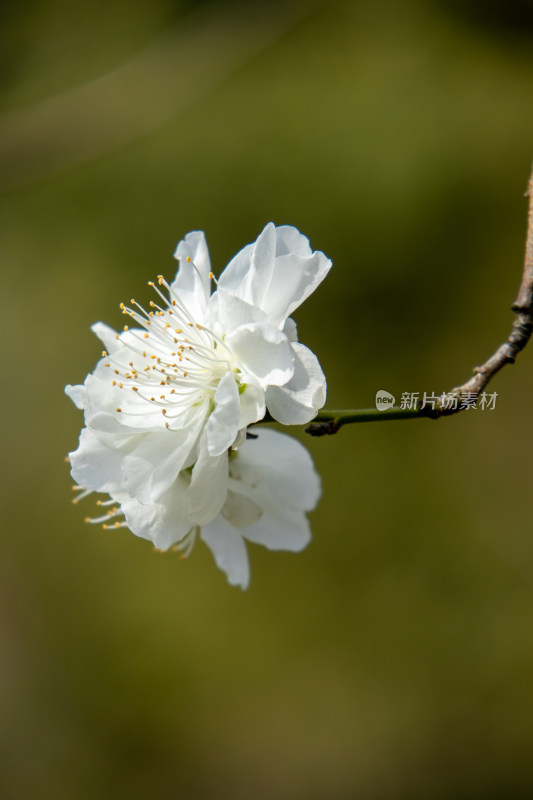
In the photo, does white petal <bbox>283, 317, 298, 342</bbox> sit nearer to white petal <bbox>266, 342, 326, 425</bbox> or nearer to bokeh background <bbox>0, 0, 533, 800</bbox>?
white petal <bbox>266, 342, 326, 425</bbox>

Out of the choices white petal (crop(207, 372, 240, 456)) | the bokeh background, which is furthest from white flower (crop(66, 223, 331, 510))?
the bokeh background

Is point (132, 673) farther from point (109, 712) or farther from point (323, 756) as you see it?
point (323, 756)

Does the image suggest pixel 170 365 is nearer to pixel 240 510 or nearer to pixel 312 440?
pixel 240 510

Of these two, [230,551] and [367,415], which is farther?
[230,551]

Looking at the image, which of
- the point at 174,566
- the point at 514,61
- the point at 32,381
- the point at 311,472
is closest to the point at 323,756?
the point at 174,566

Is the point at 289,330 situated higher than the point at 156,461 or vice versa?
the point at 289,330

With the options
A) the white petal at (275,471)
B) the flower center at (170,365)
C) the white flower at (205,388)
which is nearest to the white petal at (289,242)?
the white flower at (205,388)

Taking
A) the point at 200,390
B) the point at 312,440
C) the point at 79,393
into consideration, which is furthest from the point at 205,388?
the point at 312,440
